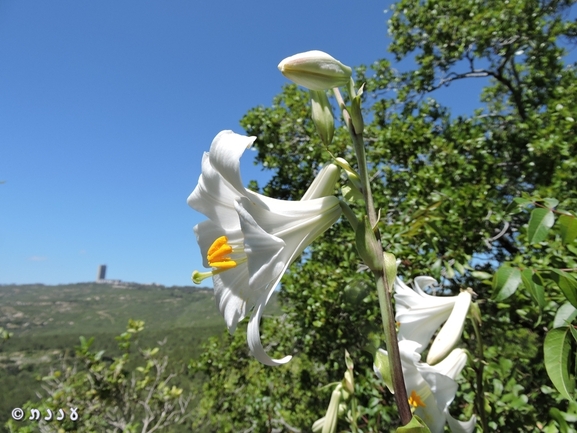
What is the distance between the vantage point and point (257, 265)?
0.64 meters

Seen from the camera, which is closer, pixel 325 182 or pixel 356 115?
pixel 356 115

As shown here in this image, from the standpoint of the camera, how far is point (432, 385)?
3.05 ft

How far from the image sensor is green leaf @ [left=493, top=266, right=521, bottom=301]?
1.01 meters

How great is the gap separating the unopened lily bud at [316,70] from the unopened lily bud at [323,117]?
0.03 metres

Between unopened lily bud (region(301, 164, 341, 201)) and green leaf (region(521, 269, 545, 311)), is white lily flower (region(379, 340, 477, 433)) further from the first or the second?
unopened lily bud (region(301, 164, 341, 201))

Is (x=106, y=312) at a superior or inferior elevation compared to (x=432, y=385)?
inferior

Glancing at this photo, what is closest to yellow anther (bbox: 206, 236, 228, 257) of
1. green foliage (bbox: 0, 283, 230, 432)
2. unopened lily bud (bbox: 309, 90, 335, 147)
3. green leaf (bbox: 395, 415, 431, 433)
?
unopened lily bud (bbox: 309, 90, 335, 147)

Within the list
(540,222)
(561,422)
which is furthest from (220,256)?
(561,422)

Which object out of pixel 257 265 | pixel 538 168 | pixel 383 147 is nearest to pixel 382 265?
pixel 257 265

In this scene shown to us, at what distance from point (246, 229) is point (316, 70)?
1.20ft

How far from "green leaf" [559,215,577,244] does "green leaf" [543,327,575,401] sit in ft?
1.22

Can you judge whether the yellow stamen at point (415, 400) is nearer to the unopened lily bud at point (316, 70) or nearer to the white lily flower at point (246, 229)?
the white lily flower at point (246, 229)

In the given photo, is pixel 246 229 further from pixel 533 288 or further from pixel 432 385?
pixel 533 288

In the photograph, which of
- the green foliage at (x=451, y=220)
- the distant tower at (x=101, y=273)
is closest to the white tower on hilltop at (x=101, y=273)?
the distant tower at (x=101, y=273)
